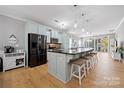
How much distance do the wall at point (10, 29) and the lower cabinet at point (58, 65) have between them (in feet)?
7.64

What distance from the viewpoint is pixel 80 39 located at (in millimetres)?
13852

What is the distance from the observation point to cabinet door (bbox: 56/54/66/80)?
8.68ft

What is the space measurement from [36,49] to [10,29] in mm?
1601

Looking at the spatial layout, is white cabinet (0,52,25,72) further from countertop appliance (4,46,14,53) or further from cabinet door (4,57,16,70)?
countertop appliance (4,46,14,53)

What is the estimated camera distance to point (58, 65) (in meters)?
2.90

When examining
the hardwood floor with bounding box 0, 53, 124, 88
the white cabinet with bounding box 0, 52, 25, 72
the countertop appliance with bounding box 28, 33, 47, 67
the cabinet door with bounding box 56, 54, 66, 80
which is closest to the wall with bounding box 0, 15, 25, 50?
the white cabinet with bounding box 0, 52, 25, 72

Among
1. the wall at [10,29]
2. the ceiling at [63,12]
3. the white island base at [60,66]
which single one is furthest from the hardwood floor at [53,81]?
the ceiling at [63,12]

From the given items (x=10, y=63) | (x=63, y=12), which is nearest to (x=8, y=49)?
(x=10, y=63)

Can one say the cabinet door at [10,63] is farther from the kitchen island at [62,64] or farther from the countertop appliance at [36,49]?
the kitchen island at [62,64]

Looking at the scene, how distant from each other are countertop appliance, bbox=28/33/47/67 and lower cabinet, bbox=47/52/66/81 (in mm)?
1426

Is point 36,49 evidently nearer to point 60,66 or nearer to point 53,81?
point 60,66

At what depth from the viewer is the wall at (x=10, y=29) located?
3826 millimetres

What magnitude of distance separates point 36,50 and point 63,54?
7.71 feet
